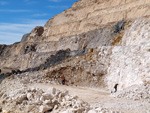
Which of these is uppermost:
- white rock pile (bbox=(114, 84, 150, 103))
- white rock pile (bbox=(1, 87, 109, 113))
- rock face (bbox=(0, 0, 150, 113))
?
rock face (bbox=(0, 0, 150, 113))

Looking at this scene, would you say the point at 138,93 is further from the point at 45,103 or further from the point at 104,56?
→ the point at 104,56

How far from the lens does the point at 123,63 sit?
15.4 meters

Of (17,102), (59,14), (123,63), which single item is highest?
(59,14)

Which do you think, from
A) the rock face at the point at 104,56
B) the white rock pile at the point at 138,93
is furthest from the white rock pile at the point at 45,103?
the white rock pile at the point at 138,93

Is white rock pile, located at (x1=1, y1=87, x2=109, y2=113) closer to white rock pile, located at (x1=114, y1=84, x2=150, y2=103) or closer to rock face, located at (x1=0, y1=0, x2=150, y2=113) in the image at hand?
rock face, located at (x1=0, y1=0, x2=150, y2=113)

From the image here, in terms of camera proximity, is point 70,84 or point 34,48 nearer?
point 70,84

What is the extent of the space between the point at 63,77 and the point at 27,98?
731 cm

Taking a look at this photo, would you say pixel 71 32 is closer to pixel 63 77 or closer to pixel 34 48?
pixel 34 48

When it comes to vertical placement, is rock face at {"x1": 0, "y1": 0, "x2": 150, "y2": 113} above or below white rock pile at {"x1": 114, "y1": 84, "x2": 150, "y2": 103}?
above

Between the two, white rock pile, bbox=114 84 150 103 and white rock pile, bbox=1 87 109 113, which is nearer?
white rock pile, bbox=1 87 109 113

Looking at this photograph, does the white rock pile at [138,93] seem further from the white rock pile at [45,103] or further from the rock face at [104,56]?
the white rock pile at [45,103]

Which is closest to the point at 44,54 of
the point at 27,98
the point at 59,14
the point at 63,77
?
the point at 63,77

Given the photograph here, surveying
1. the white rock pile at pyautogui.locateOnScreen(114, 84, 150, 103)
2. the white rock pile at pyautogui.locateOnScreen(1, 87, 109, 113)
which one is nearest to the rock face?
the white rock pile at pyautogui.locateOnScreen(1, 87, 109, 113)

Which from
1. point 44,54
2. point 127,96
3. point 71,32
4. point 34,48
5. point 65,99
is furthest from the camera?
point 34,48
